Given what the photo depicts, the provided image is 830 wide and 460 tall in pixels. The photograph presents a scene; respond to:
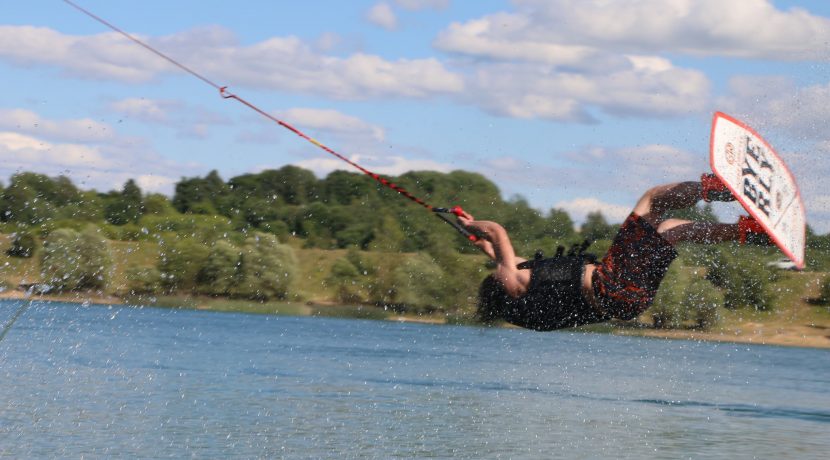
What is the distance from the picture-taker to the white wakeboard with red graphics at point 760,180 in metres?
6.77

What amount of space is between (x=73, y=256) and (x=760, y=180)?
33644 millimetres

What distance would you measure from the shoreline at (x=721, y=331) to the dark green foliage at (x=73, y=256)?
4.01 metres

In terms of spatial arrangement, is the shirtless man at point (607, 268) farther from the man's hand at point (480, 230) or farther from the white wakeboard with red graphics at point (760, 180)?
the white wakeboard with red graphics at point (760, 180)

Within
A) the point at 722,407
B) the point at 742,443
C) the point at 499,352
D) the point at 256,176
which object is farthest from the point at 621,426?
the point at 256,176

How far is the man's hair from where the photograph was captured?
757 cm

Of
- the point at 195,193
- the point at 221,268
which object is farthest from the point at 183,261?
the point at 195,193

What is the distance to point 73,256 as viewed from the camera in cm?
3769

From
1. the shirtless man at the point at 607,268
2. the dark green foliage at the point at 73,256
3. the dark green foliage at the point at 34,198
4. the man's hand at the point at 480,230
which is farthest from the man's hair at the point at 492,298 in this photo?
the dark green foliage at the point at 34,198

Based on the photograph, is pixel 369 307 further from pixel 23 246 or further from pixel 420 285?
pixel 23 246

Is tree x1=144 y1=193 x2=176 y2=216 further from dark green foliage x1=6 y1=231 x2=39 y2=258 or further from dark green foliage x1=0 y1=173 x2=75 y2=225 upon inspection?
dark green foliage x1=6 y1=231 x2=39 y2=258

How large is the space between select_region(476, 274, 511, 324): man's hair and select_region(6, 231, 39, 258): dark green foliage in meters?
34.5

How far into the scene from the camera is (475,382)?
23781 mm

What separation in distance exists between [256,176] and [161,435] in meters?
58.8

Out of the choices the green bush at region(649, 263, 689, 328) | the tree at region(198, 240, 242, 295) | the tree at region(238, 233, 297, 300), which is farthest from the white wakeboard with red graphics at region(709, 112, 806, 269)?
the tree at region(198, 240, 242, 295)
